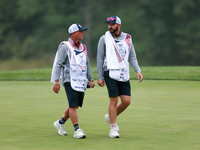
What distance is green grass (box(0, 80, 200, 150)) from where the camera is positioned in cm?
709

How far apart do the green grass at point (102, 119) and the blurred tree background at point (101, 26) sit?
1715 inches

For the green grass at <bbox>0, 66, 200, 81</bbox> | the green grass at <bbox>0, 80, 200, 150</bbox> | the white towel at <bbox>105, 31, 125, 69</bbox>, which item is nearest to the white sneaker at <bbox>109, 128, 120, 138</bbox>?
the green grass at <bbox>0, 80, 200, 150</bbox>

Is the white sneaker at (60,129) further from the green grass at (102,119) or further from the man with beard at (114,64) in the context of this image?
the man with beard at (114,64)

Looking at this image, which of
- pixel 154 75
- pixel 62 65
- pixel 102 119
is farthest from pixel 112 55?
pixel 154 75

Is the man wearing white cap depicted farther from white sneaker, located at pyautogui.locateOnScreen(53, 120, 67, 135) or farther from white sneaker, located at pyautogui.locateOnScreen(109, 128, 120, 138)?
white sneaker, located at pyautogui.locateOnScreen(109, 128, 120, 138)

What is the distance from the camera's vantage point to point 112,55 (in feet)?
26.0

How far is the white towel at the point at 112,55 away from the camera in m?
7.88

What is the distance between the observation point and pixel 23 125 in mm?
8672

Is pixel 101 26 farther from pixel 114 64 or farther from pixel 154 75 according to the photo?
pixel 114 64

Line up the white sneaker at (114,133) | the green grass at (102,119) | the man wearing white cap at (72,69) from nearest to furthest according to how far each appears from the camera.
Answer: the green grass at (102,119)
the white sneaker at (114,133)
the man wearing white cap at (72,69)

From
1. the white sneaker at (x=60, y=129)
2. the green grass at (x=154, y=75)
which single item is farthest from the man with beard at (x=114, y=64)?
the green grass at (x=154, y=75)

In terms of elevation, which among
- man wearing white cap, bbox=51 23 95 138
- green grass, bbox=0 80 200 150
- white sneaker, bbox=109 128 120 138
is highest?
man wearing white cap, bbox=51 23 95 138

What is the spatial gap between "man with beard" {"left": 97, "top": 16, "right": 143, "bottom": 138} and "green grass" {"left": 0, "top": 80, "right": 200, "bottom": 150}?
1.62ft

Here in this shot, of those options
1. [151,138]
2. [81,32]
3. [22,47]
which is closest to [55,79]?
[81,32]
